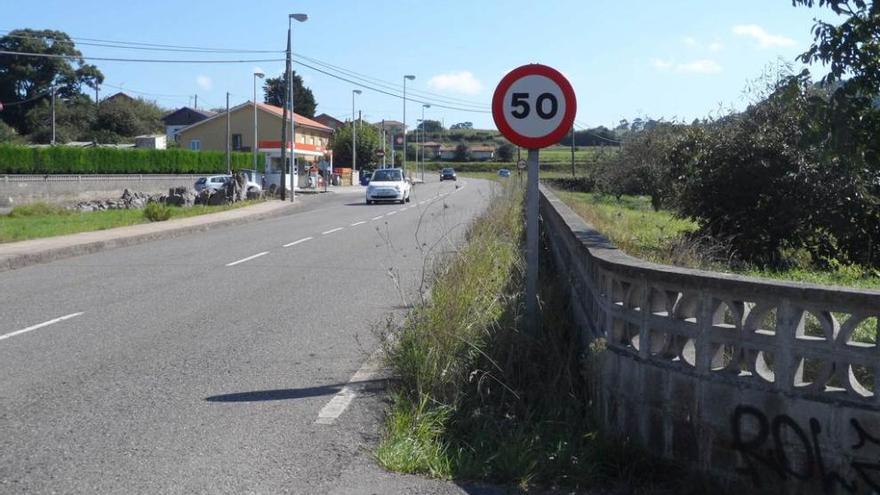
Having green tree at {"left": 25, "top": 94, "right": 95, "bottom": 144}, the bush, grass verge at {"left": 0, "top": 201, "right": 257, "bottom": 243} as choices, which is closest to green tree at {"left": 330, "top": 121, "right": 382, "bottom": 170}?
green tree at {"left": 25, "top": 94, "right": 95, "bottom": 144}

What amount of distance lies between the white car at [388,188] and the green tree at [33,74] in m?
55.2

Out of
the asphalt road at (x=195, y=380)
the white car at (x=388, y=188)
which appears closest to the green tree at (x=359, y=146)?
the white car at (x=388, y=188)

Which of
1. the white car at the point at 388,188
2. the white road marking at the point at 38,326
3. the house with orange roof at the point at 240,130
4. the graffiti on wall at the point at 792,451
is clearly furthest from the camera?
the house with orange roof at the point at 240,130

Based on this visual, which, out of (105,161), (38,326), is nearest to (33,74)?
(105,161)

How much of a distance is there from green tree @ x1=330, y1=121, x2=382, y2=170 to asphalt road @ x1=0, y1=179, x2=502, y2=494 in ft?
264

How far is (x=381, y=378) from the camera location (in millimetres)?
7586

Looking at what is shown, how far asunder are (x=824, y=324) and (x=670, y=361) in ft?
3.14

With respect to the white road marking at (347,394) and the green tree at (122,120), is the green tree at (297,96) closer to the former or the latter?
the green tree at (122,120)

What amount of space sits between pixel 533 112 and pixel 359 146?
88.8m

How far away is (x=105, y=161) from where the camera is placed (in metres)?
50.0

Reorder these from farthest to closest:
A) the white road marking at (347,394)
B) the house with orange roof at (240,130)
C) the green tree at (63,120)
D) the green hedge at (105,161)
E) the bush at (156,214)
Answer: the green tree at (63,120) → the house with orange roof at (240,130) → the green hedge at (105,161) → the bush at (156,214) → the white road marking at (347,394)

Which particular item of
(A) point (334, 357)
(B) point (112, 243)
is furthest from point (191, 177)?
(A) point (334, 357)

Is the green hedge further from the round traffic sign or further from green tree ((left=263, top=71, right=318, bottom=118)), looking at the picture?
green tree ((left=263, top=71, right=318, bottom=118))

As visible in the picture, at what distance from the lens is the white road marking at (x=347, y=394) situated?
659 centimetres
